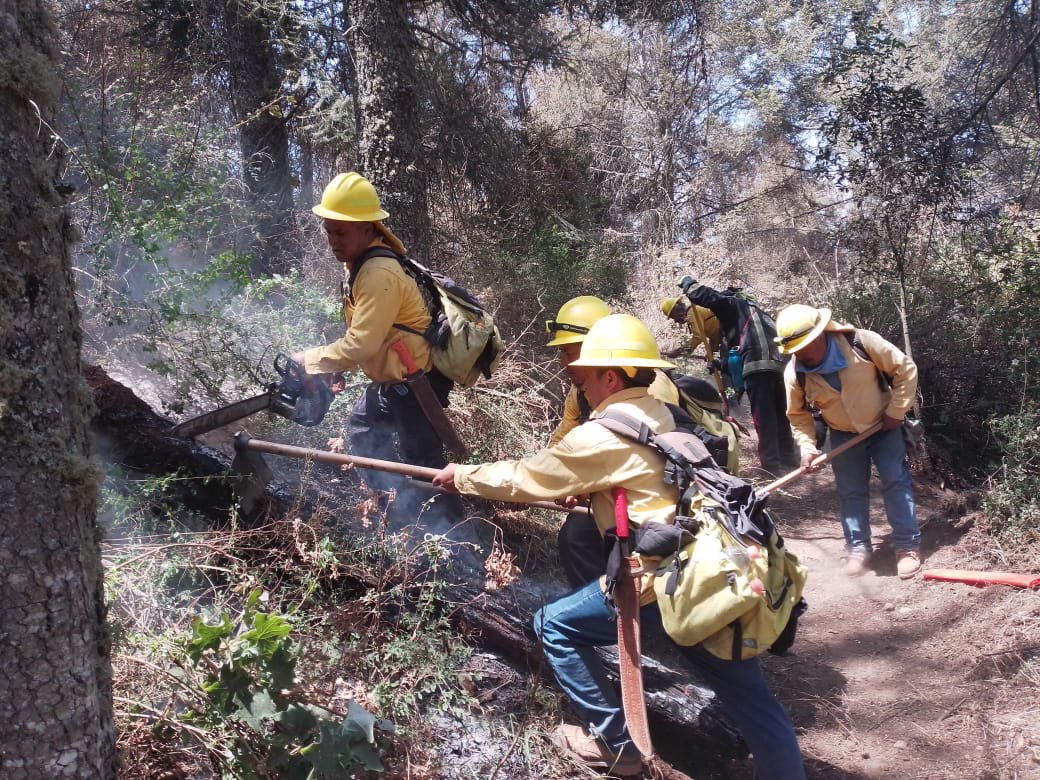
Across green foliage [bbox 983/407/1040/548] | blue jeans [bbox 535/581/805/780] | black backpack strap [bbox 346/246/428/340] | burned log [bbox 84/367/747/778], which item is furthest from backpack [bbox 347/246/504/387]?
green foliage [bbox 983/407/1040/548]

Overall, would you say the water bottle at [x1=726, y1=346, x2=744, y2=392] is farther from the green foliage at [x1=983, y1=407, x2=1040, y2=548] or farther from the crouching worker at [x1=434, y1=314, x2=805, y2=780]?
the crouching worker at [x1=434, y1=314, x2=805, y2=780]

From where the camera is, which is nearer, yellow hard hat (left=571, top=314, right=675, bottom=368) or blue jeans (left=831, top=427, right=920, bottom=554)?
yellow hard hat (left=571, top=314, right=675, bottom=368)

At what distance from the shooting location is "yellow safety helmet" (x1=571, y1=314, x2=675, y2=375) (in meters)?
3.25

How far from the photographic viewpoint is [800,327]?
5.34 metres

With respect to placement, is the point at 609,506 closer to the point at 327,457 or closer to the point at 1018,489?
the point at 327,457

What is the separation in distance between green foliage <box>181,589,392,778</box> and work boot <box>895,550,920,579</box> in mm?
4626

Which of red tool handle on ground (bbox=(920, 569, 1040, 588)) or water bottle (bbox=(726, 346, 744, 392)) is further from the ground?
water bottle (bbox=(726, 346, 744, 392))

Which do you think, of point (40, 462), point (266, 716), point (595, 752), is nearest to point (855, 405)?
point (595, 752)

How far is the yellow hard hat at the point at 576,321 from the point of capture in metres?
4.48

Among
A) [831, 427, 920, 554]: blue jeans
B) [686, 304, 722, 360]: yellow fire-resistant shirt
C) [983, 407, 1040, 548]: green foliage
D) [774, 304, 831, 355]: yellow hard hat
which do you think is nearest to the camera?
[774, 304, 831, 355]: yellow hard hat

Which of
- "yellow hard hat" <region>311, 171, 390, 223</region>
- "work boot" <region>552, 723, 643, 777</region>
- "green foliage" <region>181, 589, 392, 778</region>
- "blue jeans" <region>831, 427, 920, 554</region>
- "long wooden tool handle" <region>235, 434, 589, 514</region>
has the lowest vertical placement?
"work boot" <region>552, 723, 643, 777</region>

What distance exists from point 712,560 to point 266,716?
1.69 metres

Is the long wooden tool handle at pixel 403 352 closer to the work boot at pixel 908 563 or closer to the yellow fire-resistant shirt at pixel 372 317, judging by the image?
the yellow fire-resistant shirt at pixel 372 317

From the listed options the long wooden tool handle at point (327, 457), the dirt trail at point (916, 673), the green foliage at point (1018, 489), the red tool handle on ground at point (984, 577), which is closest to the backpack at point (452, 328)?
the long wooden tool handle at point (327, 457)
